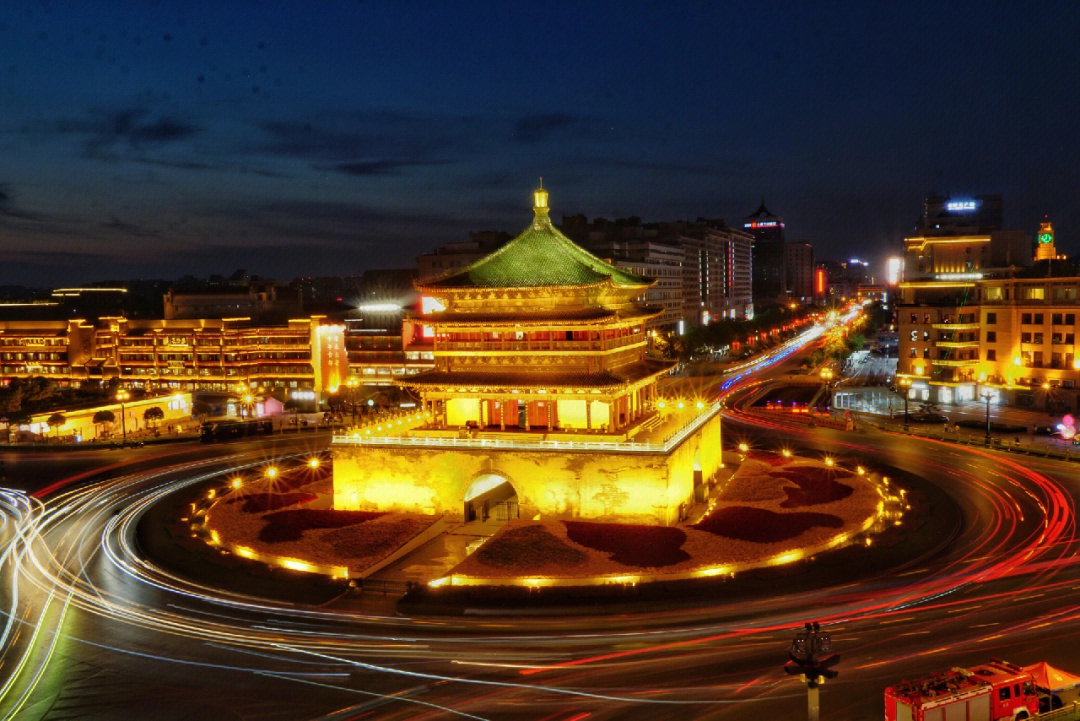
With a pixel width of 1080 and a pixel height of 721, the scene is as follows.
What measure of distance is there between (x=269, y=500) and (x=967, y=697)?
108 ft

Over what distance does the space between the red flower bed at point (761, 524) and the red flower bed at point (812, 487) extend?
85.3 inches

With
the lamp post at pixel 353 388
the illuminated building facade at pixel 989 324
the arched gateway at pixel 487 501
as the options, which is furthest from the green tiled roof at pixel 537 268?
the illuminated building facade at pixel 989 324

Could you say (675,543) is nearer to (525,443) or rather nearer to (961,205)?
(525,443)

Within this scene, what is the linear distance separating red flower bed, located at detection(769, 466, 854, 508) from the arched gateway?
42.4ft

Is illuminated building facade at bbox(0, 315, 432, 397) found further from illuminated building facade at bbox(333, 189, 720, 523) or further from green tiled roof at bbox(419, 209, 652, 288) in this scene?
illuminated building facade at bbox(333, 189, 720, 523)

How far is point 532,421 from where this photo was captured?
4084 cm

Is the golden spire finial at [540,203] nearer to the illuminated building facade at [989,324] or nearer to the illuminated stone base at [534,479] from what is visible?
the illuminated stone base at [534,479]

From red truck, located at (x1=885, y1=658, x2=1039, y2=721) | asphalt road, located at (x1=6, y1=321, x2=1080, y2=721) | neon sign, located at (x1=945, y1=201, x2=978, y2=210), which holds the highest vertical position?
neon sign, located at (x1=945, y1=201, x2=978, y2=210)

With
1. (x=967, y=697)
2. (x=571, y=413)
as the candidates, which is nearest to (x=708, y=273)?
(x=571, y=413)

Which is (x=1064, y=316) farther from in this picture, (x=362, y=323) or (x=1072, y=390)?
(x=362, y=323)

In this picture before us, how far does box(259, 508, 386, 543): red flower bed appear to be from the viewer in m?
35.2

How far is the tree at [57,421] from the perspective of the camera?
64250 millimetres

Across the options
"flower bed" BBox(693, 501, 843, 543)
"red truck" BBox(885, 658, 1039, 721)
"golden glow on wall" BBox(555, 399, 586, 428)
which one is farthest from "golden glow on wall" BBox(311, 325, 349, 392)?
"red truck" BBox(885, 658, 1039, 721)

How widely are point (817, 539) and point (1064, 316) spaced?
45707 mm
